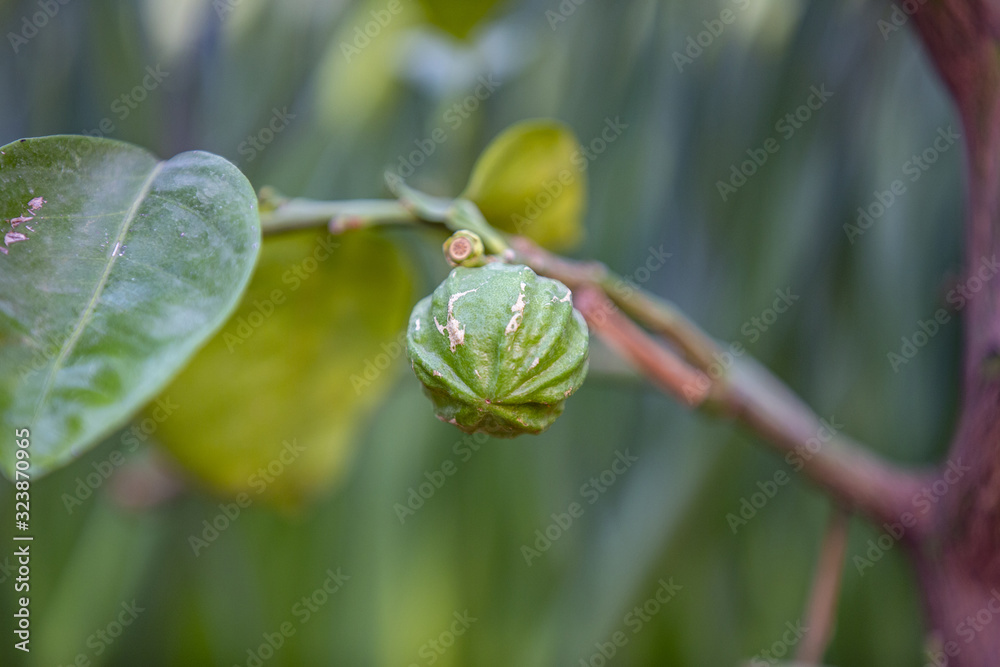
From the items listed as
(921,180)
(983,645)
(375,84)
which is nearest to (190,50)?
(375,84)

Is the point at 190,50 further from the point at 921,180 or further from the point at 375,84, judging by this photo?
the point at 921,180
